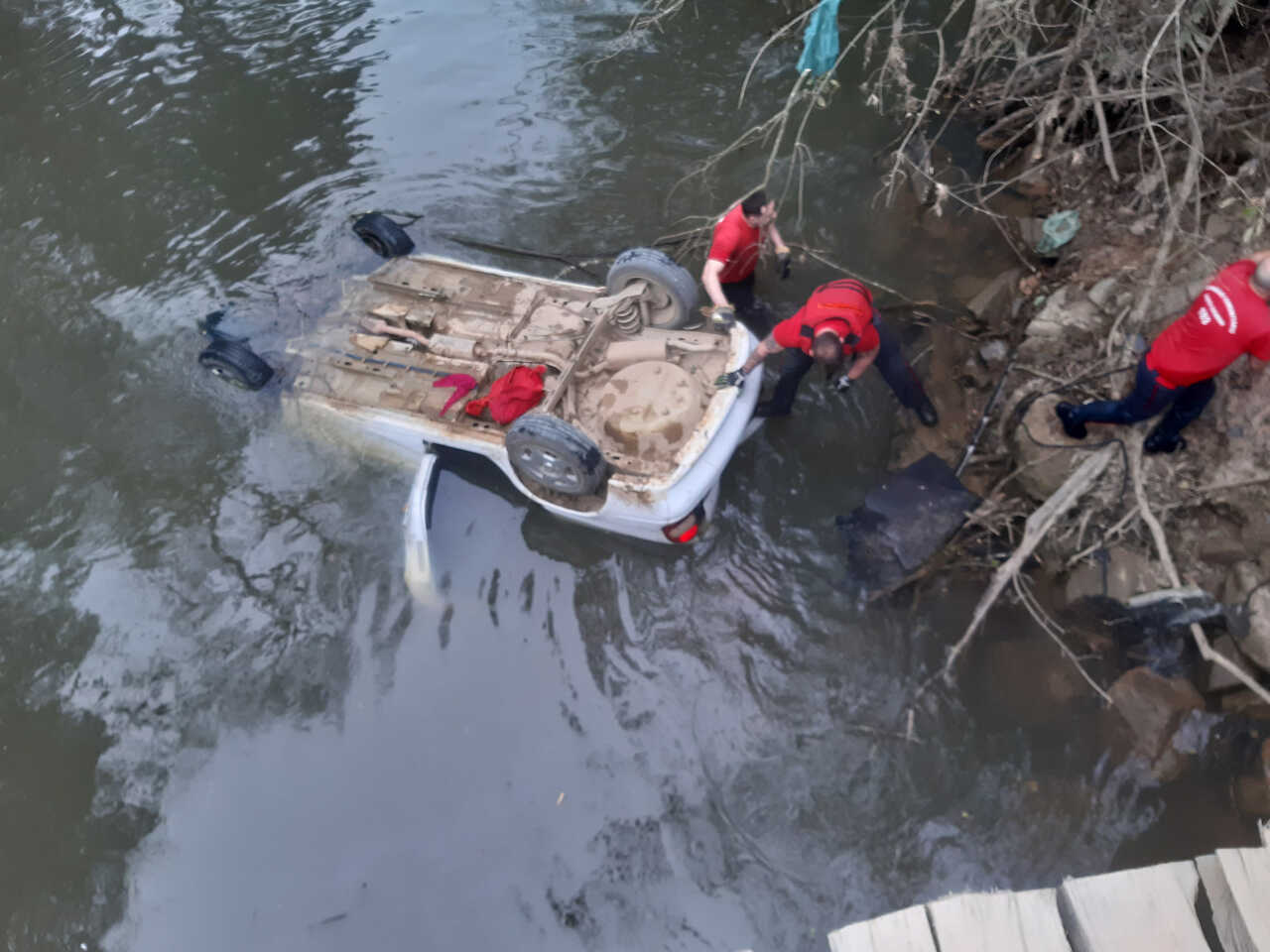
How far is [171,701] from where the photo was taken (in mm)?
4773

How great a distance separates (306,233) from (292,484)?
3340 millimetres

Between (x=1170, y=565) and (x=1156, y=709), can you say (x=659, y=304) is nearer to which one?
(x=1170, y=565)

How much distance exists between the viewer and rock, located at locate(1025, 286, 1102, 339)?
16.9ft

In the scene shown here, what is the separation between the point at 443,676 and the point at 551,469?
174 centimetres

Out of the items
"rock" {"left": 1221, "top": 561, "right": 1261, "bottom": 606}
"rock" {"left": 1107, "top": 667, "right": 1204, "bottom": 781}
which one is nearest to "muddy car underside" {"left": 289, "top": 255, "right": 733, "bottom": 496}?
"rock" {"left": 1107, "top": 667, "right": 1204, "bottom": 781}

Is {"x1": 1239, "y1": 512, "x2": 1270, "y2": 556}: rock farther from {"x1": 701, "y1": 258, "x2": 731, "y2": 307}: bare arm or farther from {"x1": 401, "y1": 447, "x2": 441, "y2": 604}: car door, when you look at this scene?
{"x1": 401, "y1": 447, "x2": 441, "y2": 604}: car door

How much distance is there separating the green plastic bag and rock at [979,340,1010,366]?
2431mm

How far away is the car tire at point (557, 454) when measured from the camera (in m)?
3.90

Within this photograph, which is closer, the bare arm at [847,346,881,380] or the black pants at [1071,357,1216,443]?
the black pants at [1071,357,1216,443]

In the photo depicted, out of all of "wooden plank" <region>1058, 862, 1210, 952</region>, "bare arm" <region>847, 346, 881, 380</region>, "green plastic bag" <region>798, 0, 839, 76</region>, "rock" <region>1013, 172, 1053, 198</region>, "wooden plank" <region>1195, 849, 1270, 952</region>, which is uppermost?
"green plastic bag" <region>798, 0, 839, 76</region>

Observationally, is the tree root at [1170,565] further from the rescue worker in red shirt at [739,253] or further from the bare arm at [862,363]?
the rescue worker in red shirt at [739,253]

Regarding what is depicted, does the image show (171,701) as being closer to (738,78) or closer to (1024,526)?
(1024,526)

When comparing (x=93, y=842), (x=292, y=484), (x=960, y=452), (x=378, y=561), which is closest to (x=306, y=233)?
(x=292, y=484)

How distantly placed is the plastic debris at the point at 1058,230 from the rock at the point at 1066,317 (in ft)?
1.83
